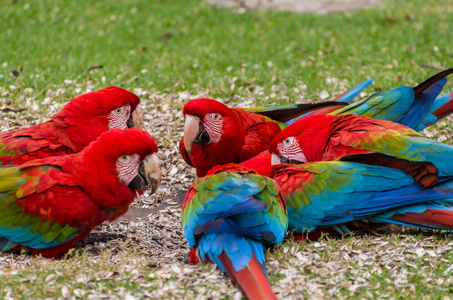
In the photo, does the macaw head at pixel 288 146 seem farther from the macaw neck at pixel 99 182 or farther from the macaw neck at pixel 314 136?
the macaw neck at pixel 99 182

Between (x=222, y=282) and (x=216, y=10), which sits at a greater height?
(x=216, y=10)

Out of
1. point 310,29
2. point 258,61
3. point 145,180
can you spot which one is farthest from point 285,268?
point 310,29

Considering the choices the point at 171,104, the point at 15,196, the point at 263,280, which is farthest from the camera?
the point at 171,104

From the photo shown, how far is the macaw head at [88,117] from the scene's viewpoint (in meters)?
3.58

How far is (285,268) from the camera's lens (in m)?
2.78

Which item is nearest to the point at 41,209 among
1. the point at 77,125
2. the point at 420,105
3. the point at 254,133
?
the point at 77,125

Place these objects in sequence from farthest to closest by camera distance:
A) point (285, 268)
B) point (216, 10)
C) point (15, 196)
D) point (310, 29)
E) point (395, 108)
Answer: point (216, 10) < point (310, 29) < point (395, 108) < point (15, 196) < point (285, 268)

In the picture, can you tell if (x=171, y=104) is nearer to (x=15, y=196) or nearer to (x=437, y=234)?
(x=15, y=196)

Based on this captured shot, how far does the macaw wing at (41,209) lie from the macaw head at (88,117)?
0.56 m

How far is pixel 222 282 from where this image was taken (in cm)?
265

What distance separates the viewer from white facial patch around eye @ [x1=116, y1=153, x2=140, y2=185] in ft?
9.80

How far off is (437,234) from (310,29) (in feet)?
14.4

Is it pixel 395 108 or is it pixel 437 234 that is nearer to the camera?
pixel 437 234

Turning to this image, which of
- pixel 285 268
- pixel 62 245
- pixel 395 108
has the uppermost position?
pixel 395 108
